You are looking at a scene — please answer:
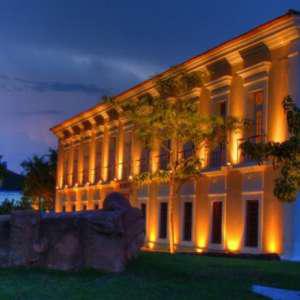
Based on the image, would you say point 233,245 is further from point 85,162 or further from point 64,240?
point 85,162

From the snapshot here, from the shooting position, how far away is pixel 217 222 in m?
29.5

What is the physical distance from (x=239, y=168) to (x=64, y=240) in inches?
526

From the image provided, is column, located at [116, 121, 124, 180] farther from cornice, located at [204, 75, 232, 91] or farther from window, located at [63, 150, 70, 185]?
window, located at [63, 150, 70, 185]

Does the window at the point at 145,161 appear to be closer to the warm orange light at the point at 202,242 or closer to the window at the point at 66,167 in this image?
the warm orange light at the point at 202,242

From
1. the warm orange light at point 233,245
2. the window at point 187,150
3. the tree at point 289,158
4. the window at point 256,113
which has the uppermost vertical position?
the window at point 256,113

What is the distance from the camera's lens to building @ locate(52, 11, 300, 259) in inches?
995

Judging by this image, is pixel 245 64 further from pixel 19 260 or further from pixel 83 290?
pixel 83 290

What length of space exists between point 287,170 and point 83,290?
4.47 meters

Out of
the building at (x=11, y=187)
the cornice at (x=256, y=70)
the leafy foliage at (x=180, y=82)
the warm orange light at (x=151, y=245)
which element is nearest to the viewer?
the cornice at (x=256, y=70)

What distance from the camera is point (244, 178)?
2750 cm

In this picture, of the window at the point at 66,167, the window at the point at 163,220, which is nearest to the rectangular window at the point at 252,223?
the window at the point at 163,220

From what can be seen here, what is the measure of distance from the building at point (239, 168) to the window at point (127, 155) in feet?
3.04

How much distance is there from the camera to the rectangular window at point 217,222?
2912 centimetres

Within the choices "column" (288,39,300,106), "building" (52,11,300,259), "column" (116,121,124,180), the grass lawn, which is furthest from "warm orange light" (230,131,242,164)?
"column" (116,121,124,180)
